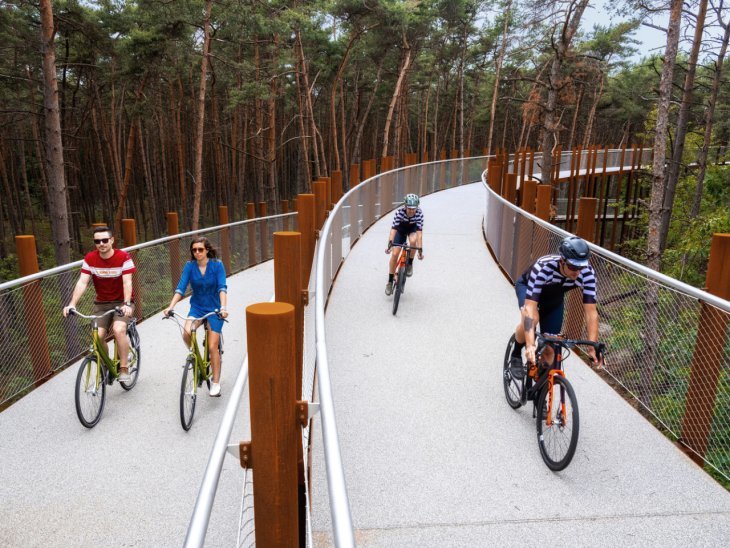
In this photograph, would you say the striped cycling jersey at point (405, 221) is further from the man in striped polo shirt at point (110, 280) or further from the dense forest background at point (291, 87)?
the dense forest background at point (291, 87)

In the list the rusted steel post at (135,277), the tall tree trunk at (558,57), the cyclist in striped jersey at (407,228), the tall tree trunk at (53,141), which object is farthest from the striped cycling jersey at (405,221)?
the tall tree trunk at (558,57)

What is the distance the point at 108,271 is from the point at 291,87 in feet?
110

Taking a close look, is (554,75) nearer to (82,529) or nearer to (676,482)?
(676,482)

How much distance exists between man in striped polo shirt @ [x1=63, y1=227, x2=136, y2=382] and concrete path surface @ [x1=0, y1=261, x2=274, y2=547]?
3.11 feet

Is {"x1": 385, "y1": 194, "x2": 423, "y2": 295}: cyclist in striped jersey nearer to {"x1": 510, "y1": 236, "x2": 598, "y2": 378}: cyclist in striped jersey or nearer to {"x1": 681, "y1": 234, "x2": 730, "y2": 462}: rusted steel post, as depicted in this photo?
{"x1": 510, "y1": 236, "x2": 598, "y2": 378}: cyclist in striped jersey

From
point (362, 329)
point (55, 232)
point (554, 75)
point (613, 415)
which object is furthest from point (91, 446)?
point (554, 75)

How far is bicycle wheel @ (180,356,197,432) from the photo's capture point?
18.6ft

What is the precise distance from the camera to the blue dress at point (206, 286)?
620 centimetres

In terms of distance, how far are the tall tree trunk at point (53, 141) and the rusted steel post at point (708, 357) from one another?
42.1 feet

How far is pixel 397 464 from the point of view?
4.56 meters

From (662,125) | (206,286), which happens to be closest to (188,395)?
(206,286)

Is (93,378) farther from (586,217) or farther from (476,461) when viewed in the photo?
(586,217)

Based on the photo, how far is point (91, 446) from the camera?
544cm

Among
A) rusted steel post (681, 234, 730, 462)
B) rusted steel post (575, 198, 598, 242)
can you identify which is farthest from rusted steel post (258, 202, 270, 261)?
rusted steel post (681, 234, 730, 462)
